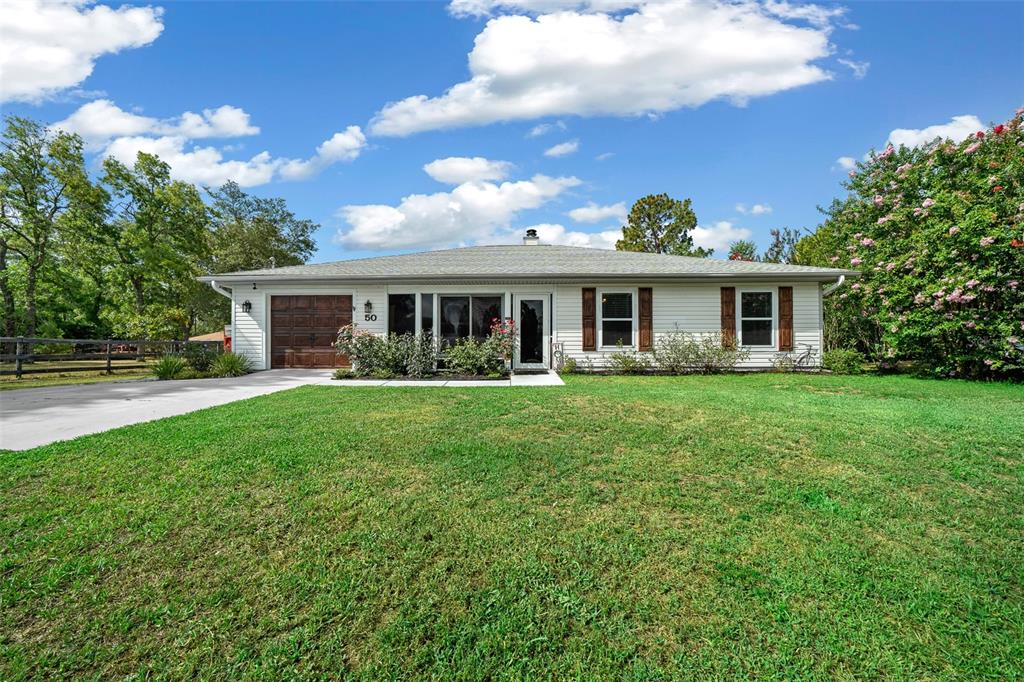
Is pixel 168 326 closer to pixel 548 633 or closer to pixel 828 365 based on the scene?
pixel 548 633

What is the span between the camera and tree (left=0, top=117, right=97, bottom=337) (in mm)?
19766

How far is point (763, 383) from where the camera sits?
9.27 metres

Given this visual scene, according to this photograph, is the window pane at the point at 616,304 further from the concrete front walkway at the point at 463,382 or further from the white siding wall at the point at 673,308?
the concrete front walkway at the point at 463,382

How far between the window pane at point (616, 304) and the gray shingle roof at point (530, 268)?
64cm

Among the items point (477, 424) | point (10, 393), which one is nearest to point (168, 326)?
point (10, 393)

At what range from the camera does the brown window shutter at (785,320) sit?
11797mm

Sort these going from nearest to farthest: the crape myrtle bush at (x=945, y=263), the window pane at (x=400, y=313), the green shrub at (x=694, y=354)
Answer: the crape myrtle bush at (x=945, y=263) → the green shrub at (x=694, y=354) → the window pane at (x=400, y=313)

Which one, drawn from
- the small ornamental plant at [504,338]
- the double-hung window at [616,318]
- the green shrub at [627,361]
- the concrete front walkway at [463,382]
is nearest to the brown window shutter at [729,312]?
the green shrub at [627,361]

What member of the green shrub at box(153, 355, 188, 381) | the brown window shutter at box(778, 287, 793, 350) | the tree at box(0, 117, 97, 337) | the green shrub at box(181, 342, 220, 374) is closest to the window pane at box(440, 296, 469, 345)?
the green shrub at box(181, 342, 220, 374)

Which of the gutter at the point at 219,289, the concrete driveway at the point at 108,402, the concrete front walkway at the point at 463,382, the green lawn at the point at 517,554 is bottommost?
the green lawn at the point at 517,554

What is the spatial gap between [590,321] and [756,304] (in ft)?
14.2

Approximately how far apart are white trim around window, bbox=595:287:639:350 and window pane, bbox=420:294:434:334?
4322mm

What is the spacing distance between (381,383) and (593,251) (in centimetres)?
862

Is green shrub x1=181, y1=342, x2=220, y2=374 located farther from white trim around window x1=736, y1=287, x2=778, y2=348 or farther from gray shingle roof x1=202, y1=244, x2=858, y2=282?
white trim around window x1=736, y1=287, x2=778, y2=348
